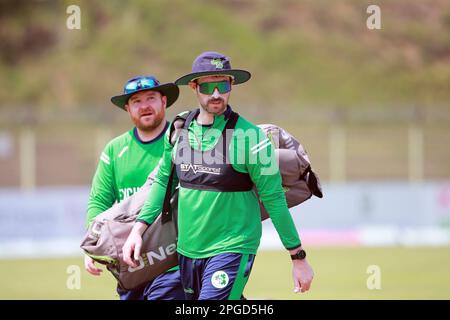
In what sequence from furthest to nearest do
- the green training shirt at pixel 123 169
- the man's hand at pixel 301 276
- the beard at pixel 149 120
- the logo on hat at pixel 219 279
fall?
1. the green training shirt at pixel 123 169
2. the beard at pixel 149 120
3. the logo on hat at pixel 219 279
4. the man's hand at pixel 301 276

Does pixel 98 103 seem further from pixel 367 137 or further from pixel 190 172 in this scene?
pixel 190 172

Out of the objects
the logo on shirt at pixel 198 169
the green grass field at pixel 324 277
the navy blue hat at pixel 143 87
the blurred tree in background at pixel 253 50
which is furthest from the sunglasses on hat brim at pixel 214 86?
the blurred tree in background at pixel 253 50

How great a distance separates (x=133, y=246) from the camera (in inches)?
249

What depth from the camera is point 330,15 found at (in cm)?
4397

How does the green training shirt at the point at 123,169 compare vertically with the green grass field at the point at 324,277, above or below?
above

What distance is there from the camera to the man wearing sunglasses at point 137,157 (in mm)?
7051

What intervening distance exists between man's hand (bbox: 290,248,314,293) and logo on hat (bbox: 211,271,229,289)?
1.58 feet

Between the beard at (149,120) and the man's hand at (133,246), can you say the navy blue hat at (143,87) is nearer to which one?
the beard at (149,120)

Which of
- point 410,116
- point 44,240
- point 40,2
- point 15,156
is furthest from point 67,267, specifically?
point 40,2

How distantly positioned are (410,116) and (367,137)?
5856mm

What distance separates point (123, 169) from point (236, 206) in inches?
64.1

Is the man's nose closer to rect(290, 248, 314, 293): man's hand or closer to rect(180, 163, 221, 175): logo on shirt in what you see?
rect(180, 163, 221, 175): logo on shirt

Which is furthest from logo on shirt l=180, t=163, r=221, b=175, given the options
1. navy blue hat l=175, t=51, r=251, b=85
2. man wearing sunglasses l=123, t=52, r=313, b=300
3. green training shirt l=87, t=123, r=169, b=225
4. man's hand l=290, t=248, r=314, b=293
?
green training shirt l=87, t=123, r=169, b=225

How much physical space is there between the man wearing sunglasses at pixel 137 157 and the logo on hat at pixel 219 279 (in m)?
1.08
